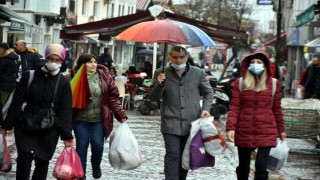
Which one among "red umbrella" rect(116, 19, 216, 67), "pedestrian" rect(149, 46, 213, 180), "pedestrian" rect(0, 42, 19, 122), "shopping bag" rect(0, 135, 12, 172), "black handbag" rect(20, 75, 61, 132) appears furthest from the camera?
"pedestrian" rect(0, 42, 19, 122)

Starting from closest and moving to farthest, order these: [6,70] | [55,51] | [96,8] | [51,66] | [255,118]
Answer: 1. [51,66]
2. [55,51]
3. [255,118]
4. [6,70]
5. [96,8]

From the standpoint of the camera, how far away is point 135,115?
21.3 meters

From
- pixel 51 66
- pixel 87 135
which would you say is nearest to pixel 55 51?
pixel 51 66

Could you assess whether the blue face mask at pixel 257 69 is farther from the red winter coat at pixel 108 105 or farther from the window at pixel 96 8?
the window at pixel 96 8

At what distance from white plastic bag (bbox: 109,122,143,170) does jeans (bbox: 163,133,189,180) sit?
66 centimetres

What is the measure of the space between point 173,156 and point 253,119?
96 centimetres

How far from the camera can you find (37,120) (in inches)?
312

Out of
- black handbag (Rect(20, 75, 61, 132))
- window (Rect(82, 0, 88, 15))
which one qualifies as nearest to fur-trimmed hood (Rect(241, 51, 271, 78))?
black handbag (Rect(20, 75, 61, 132))

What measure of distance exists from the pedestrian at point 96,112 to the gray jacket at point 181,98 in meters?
0.74

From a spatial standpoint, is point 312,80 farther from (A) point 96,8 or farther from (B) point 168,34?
(A) point 96,8

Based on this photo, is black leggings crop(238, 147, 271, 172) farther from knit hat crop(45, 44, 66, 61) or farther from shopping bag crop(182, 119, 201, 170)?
knit hat crop(45, 44, 66, 61)

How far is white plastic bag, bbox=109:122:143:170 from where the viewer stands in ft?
30.8

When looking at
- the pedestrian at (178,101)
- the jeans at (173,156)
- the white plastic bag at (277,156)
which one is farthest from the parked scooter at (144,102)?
the jeans at (173,156)

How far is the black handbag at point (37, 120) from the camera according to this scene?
7.92 meters
